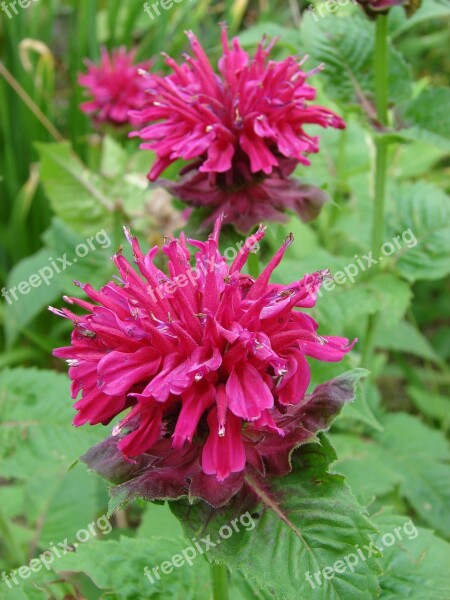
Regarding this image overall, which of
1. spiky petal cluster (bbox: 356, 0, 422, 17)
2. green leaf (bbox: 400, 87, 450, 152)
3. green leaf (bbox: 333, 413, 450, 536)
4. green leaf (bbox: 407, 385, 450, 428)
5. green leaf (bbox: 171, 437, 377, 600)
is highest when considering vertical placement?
spiky petal cluster (bbox: 356, 0, 422, 17)

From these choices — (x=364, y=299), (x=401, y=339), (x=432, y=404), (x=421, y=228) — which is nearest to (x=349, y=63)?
(x=421, y=228)

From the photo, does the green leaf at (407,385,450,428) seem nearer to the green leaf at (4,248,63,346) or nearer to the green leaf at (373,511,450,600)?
the green leaf at (373,511,450,600)

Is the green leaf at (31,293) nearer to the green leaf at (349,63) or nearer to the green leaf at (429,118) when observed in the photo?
the green leaf at (349,63)

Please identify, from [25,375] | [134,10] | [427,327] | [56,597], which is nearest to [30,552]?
[25,375]

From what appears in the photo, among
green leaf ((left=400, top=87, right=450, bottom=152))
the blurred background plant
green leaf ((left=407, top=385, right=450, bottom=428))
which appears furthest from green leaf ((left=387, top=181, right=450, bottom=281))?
green leaf ((left=407, top=385, right=450, bottom=428))

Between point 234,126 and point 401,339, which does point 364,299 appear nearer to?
point 234,126

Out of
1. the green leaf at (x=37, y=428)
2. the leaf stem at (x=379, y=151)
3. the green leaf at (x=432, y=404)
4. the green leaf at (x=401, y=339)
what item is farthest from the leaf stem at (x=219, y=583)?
the green leaf at (x=432, y=404)
